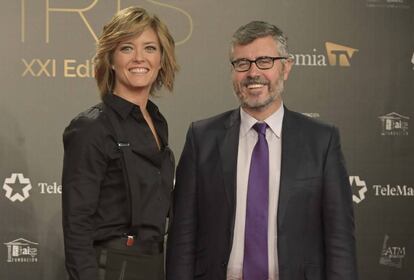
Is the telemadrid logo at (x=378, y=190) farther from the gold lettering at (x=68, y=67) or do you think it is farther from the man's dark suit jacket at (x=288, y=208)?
the gold lettering at (x=68, y=67)

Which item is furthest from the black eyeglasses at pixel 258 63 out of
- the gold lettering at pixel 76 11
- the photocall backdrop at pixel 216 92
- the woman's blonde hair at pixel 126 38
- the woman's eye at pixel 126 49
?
the gold lettering at pixel 76 11

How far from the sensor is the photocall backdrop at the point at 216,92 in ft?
12.0

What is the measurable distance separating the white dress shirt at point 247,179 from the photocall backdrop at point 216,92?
131 cm

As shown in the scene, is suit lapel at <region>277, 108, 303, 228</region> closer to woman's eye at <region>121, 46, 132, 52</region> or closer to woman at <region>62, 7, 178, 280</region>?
woman at <region>62, 7, 178, 280</region>

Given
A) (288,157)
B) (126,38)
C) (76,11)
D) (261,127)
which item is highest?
(76,11)

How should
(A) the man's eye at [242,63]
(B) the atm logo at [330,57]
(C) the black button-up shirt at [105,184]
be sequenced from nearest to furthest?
(C) the black button-up shirt at [105,184]
(A) the man's eye at [242,63]
(B) the atm logo at [330,57]

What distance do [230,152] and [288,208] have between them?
301mm

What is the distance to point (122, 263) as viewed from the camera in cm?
238

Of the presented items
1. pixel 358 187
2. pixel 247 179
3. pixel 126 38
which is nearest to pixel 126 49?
pixel 126 38

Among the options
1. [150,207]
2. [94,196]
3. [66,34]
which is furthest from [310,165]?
[66,34]

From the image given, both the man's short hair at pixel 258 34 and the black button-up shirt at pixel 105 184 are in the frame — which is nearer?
the black button-up shirt at pixel 105 184

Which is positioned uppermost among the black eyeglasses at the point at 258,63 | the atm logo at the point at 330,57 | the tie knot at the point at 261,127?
the atm logo at the point at 330,57

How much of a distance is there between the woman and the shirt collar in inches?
12.2

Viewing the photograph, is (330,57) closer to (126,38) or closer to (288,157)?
(288,157)
